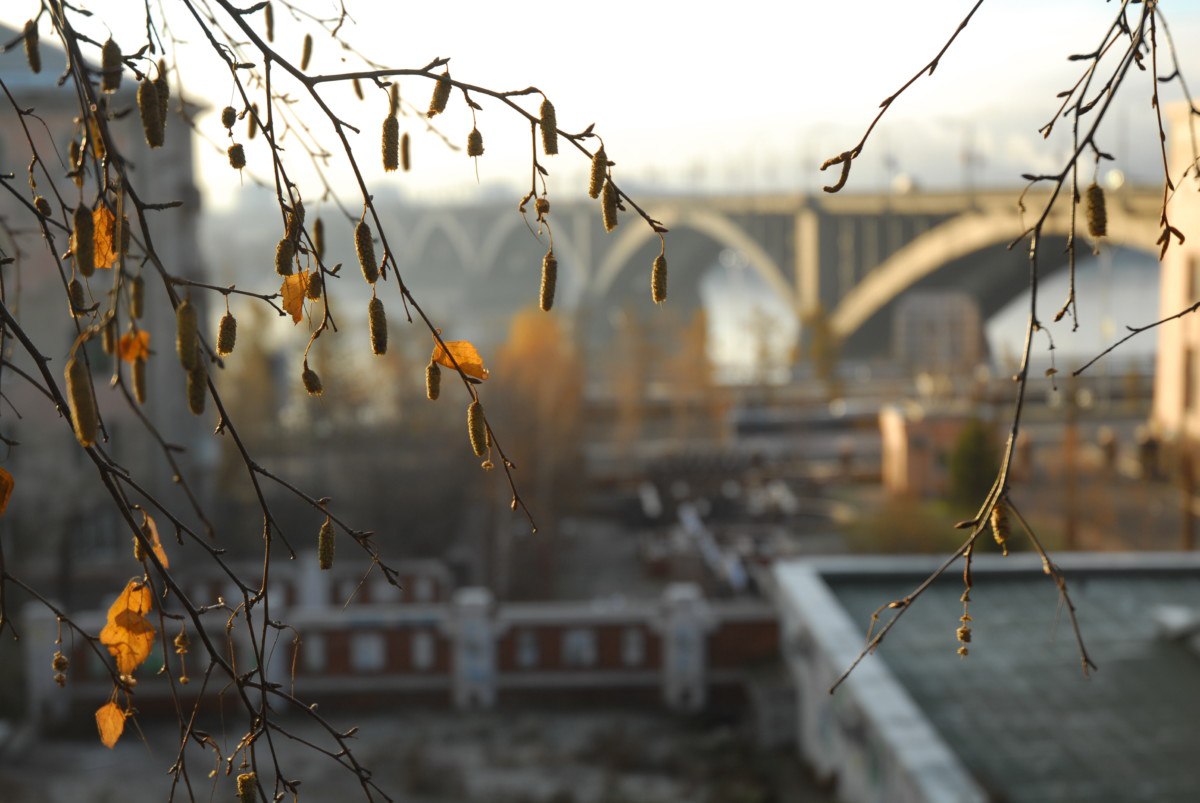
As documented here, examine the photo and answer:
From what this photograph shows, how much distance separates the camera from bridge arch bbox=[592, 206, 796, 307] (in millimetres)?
36656

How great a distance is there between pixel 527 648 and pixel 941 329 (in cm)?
2430

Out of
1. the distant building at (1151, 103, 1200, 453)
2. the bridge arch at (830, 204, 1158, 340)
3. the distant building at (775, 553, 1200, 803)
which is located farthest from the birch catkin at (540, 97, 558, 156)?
the bridge arch at (830, 204, 1158, 340)

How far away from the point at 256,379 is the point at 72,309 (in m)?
21.6

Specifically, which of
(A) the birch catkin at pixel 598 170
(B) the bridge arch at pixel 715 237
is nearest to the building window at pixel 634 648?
(A) the birch catkin at pixel 598 170

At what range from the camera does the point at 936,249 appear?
2995cm

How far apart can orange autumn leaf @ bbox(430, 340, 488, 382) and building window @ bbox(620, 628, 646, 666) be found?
10864 millimetres

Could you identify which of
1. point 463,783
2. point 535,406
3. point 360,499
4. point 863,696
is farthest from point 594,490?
point 863,696

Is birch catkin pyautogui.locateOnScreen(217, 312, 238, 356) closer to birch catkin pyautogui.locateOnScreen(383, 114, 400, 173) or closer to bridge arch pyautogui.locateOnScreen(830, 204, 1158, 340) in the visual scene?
birch catkin pyautogui.locateOnScreen(383, 114, 400, 173)

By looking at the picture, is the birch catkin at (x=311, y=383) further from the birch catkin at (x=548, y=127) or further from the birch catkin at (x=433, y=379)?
the birch catkin at (x=548, y=127)

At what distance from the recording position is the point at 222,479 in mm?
18406

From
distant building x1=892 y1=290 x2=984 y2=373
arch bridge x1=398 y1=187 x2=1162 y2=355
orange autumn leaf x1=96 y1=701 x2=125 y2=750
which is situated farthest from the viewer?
distant building x1=892 y1=290 x2=984 y2=373

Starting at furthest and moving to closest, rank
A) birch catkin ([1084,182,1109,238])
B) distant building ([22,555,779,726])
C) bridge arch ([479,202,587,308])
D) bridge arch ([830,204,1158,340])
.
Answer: bridge arch ([479,202,587,308]) → bridge arch ([830,204,1158,340]) → distant building ([22,555,779,726]) → birch catkin ([1084,182,1109,238])

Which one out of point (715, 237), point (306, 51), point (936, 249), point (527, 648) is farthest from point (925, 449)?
point (715, 237)

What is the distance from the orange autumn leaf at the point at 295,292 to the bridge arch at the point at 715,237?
106ft
